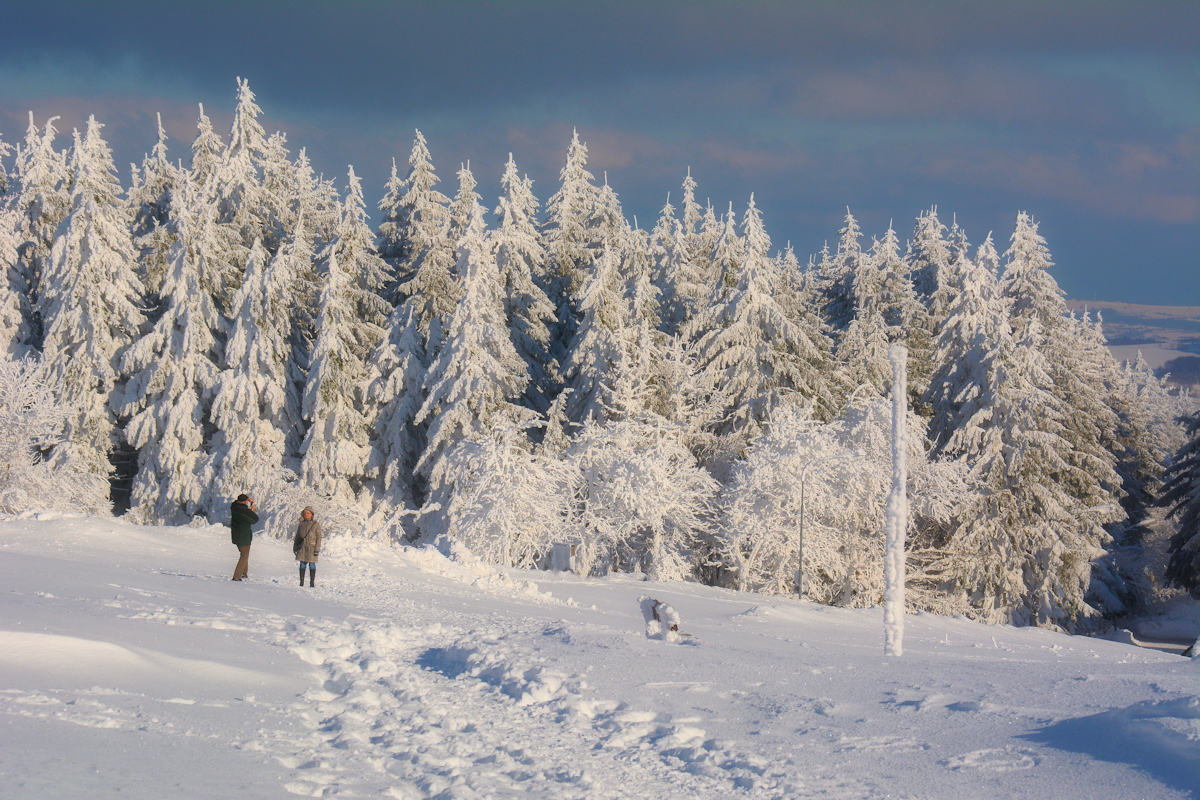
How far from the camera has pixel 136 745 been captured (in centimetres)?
531

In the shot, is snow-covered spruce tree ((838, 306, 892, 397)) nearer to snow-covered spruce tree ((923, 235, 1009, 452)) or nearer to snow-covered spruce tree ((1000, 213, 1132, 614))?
snow-covered spruce tree ((923, 235, 1009, 452))

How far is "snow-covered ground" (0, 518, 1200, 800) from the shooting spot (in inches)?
202

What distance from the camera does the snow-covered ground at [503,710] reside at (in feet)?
16.8

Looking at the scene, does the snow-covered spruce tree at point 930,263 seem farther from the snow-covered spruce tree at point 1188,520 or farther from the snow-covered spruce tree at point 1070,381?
the snow-covered spruce tree at point 1188,520

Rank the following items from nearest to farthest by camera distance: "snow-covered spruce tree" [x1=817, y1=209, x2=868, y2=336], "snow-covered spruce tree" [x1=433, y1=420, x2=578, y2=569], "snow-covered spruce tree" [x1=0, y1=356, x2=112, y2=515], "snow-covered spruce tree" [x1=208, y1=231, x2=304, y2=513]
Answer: "snow-covered spruce tree" [x1=0, y1=356, x2=112, y2=515]
"snow-covered spruce tree" [x1=433, y1=420, x2=578, y2=569]
"snow-covered spruce tree" [x1=208, y1=231, x2=304, y2=513]
"snow-covered spruce tree" [x1=817, y1=209, x2=868, y2=336]

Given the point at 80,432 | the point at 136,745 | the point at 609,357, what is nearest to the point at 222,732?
the point at 136,745

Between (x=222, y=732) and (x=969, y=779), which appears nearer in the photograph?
(x=969, y=779)

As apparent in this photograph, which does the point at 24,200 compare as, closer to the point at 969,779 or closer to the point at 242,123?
the point at 242,123

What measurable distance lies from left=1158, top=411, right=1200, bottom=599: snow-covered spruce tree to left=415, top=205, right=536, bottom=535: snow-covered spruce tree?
2441 cm

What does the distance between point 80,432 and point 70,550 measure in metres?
17.6

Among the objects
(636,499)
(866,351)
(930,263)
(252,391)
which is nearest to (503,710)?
(636,499)

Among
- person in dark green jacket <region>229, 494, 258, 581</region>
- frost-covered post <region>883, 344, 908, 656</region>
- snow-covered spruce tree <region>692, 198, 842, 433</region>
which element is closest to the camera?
frost-covered post <region>883, 344, 908, 656</region>

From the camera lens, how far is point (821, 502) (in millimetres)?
25406

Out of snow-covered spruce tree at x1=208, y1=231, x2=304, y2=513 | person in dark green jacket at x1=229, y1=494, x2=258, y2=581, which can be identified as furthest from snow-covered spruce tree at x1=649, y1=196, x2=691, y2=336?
person in dark green jacket at x1=229, y1=494, x2=258, y2=581
